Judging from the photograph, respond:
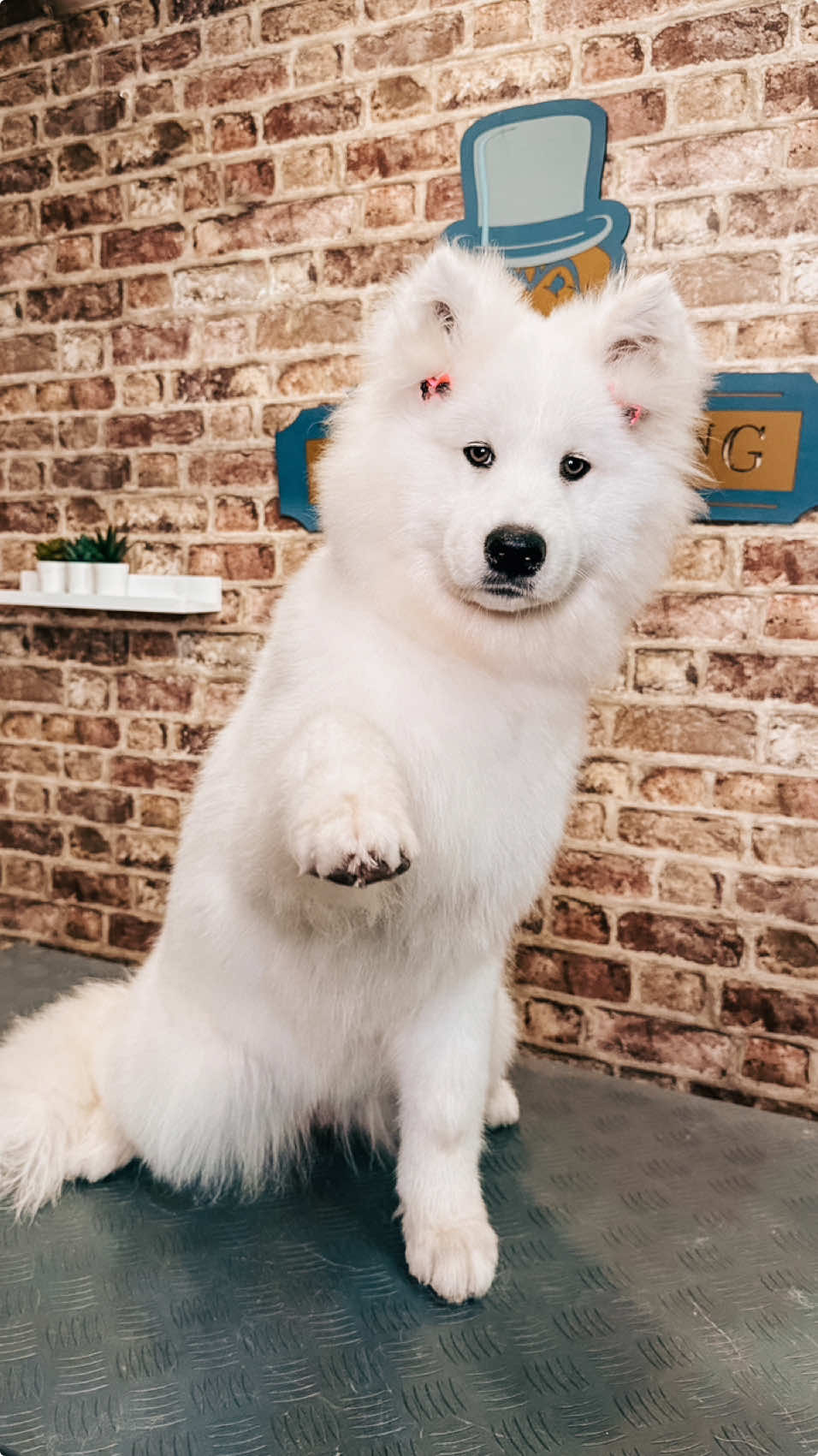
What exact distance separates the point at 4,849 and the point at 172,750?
0.78 metres

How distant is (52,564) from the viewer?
2.62 metres

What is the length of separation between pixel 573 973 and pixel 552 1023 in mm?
151

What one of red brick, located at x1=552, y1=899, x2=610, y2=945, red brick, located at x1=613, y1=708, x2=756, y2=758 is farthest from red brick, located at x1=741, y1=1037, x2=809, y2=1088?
red brick, located at x1=613, y1=708, x2=756, y2=758

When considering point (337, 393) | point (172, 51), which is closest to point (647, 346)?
point (337, 393)

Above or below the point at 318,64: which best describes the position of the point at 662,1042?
below

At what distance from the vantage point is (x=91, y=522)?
2744 mm

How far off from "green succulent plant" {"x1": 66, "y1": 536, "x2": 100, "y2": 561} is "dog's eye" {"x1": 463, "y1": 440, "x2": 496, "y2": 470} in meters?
1.85

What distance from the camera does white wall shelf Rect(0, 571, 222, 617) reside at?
2494 mm

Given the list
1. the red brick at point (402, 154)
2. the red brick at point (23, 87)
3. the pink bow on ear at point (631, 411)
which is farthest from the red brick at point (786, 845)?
the red brick at point (23, 87)

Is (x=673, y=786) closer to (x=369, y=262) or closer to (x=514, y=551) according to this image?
(x=514, y=551)

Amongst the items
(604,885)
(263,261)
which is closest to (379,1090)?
(604,885)

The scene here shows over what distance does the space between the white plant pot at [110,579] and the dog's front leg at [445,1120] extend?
1750 mm

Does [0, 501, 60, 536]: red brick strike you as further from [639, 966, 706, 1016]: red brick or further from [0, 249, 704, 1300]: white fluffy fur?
[639, 966, 706, 1016]: red brick

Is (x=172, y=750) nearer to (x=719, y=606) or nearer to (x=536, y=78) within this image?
(x=719, y=606)
